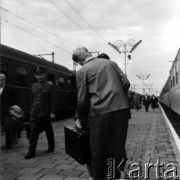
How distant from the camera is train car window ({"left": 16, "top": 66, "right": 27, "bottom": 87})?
11945mm

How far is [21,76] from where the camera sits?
481 inches

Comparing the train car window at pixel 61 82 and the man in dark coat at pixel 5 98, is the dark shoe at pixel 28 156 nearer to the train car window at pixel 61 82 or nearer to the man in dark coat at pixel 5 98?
the man in dark coat at pixel 5 98

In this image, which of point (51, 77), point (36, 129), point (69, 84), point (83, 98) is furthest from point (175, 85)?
point (83, 98)

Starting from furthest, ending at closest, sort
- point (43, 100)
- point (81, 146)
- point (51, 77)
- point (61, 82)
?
point (61, 82) < point (51, 77) < point (43, 100) < point (81, 146)

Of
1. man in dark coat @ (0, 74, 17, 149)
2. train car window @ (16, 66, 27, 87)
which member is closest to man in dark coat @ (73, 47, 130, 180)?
man in dark coat @ (0, 74, 17, 149)

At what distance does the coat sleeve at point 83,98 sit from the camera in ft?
11.6

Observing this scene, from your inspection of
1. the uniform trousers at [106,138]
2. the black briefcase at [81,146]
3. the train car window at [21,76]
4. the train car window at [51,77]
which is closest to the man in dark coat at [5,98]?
the black briefcase at [81,146]

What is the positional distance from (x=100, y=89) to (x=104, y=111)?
228 mm

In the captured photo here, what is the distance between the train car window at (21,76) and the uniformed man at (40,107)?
17.8ft

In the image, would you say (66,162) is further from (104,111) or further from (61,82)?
(61,82)

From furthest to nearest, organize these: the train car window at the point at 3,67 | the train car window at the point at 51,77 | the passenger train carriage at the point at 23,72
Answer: the train car window at the point at 51,77 → the passenger train carriage at the point at 23,72 → the train car window at the point at 3,67

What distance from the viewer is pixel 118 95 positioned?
11.3 feet

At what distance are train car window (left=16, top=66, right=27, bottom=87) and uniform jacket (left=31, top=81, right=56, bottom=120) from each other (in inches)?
214

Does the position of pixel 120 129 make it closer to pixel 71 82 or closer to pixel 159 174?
pixel 159 174
